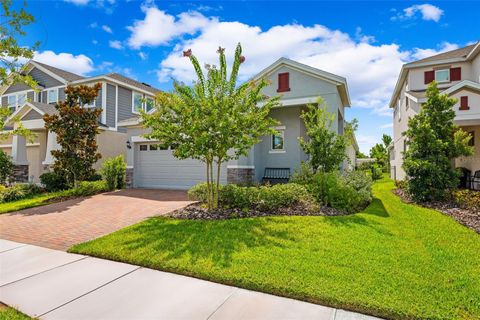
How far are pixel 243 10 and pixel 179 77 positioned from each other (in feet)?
12.4

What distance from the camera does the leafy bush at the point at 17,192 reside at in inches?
473

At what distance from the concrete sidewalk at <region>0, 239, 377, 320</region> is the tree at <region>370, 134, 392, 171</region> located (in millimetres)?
31859

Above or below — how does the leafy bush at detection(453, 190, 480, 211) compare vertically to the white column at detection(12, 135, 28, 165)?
below

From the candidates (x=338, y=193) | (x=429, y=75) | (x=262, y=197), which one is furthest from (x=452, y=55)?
(x=262, y=197)

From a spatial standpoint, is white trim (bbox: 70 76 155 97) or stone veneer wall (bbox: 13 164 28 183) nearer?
stone veneer wall (bbox: 13 164 28 183)

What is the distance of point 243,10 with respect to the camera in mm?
9469

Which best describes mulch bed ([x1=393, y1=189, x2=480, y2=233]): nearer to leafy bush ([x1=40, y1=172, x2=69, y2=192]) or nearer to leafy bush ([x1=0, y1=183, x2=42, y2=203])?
leafy bush ([x1=40, y1=172, x2=69, y2=192])

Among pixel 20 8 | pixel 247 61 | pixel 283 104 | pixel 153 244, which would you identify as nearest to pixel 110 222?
pixel 153 244

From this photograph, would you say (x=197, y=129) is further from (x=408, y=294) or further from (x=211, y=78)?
(x=408, y=294)

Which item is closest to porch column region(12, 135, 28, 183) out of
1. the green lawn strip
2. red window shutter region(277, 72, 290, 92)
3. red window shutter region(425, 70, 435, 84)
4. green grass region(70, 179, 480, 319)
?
green grass region(70, 179, 480, 319)

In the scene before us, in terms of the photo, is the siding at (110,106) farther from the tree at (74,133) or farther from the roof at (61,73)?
the tree at (74,133)

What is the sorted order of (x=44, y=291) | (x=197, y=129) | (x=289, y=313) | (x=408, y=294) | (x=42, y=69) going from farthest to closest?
1. (x=42, y=69)
2. (x=197, y=129)
3. (x=44, y=291)
4. (x=408, y=294)
5. (x=289, y=313)

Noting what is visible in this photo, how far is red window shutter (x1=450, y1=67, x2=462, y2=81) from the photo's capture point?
54.0ft

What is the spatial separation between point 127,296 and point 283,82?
507 inches
